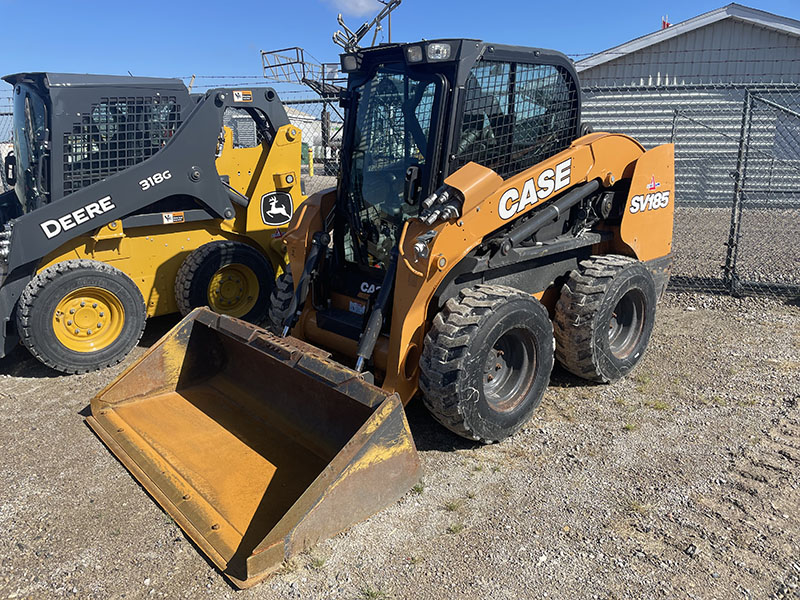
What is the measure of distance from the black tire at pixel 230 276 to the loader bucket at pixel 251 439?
52.0 inches

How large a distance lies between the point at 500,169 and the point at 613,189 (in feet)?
4.30

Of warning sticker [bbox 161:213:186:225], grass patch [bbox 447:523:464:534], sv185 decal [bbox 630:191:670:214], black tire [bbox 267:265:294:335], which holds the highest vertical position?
sv185 decal [bbox 630:191:670:214]

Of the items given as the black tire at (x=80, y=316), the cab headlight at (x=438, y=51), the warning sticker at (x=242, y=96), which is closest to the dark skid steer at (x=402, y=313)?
the cab headlight at (x=438, y=51)

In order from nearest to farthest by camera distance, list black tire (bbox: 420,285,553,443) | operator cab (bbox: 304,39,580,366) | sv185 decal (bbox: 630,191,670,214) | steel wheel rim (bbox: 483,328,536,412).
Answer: black tire (bbox: 420,285,553,443) < operator cab (bbox: 304,39,580,366) < steel wheel rim (bbox: 483,328,536,412) < sv185 decal (bbox: 630,191,670,214)

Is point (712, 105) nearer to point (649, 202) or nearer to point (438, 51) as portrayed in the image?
point (649, 202)

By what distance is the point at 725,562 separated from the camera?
3.14 m

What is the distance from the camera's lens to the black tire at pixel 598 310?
4824 millimetres

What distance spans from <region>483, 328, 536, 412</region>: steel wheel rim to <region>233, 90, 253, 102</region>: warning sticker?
378 cm

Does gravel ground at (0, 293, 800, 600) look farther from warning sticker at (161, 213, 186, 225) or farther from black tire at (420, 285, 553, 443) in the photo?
warning sticker at (161, 213, 186, 225)

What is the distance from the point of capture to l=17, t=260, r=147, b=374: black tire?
531 cm

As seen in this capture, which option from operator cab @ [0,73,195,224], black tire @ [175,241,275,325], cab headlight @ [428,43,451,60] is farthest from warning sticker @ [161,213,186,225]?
cab headlight @ [428,43,451,60]

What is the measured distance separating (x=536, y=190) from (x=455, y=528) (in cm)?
228

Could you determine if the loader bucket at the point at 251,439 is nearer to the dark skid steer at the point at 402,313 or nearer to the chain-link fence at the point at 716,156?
the dark skid steer at the point at 402,313

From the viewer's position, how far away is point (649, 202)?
18.1 ft
